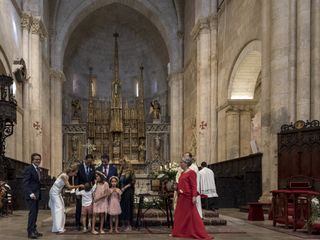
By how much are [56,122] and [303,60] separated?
74.4 ft

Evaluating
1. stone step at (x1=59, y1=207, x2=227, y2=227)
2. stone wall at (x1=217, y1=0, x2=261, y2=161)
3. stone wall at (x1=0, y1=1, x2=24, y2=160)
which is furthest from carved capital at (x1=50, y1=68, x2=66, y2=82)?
stone step at (x1=59, y1=207, x2=227, y2=227)

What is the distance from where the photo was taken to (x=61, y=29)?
3525cm

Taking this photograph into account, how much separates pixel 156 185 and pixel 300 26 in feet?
21.2

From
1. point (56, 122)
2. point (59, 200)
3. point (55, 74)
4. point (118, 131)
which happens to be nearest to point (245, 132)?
point (59, 200)

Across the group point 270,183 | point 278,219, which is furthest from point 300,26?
point 278,219

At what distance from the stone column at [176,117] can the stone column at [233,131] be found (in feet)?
40.6

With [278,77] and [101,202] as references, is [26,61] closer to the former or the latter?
[278,77]

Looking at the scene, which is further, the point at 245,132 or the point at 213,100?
the point at 213,100

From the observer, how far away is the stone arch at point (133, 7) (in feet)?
115

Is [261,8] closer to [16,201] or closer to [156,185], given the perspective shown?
[156,185]

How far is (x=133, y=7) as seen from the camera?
37.9 m

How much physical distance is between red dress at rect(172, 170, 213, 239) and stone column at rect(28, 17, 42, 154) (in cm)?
1723

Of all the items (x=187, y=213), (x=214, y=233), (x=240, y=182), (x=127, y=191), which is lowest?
(x=214, y=233)

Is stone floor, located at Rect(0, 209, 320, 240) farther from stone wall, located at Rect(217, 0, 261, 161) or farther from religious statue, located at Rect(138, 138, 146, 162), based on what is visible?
religious statue, located at Rect(138, 138, 146, 162)
